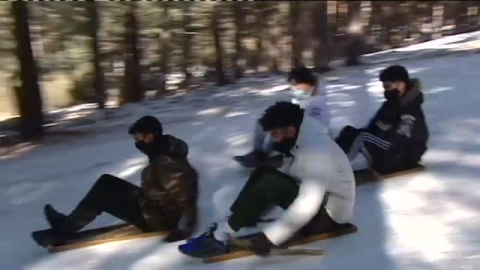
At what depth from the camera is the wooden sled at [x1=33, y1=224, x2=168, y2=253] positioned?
5461 mm

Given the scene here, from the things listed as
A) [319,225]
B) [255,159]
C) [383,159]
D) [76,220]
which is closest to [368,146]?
[383,159]

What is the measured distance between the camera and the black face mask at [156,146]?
16.8 feet

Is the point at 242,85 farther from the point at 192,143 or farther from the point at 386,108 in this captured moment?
the point at 386,108

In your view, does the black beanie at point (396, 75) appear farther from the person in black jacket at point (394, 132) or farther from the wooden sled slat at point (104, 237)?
the wooden sled slat at point (104, 237)

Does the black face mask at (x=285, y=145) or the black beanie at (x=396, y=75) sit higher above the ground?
the black beanie at (x=396, y=75)

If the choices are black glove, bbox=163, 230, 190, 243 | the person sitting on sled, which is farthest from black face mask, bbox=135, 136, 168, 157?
the person sitting on sled

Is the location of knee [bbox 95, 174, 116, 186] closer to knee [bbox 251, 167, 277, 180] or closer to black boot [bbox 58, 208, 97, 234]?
black boot [bbox 58, 208, 97, 234]

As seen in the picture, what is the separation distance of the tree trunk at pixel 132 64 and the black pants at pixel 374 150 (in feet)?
35.3

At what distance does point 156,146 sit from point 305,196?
1179 mm

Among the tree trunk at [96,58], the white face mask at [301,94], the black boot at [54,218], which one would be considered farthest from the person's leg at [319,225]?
the tree trunk at [96,58]

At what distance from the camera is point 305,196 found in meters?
4.48

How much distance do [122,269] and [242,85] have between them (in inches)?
485

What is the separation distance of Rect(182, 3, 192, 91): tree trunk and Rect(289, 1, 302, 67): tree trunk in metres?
3.12

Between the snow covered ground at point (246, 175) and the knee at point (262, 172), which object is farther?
the snow covered ground at point (246, 175)
